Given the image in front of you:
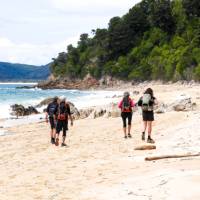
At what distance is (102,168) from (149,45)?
106 metres

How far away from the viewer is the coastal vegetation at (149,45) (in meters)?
95.0

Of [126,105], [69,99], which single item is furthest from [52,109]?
[69,99]

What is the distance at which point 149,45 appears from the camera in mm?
117562

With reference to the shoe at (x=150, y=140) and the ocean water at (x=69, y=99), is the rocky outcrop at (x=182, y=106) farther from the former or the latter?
the ocean water at (x=69, y=99)

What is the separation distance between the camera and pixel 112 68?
124875mm

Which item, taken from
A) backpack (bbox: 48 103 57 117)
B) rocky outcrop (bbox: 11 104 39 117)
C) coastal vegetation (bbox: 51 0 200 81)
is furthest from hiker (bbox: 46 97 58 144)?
coastal vegetation (bbox: 51 0 200 81)

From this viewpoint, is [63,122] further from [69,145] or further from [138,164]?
[138,164]

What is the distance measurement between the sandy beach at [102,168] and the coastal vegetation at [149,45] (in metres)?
63.7

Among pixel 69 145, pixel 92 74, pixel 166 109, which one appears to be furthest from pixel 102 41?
pixel 69 145

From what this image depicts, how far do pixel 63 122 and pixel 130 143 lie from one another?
2.40 metres

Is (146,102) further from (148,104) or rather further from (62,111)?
(62,111)

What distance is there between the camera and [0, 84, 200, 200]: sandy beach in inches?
384

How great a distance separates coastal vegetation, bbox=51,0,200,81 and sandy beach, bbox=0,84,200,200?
6373cm

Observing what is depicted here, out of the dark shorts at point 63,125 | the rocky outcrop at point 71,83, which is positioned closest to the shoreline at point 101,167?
the dark shorts at point 63,125
